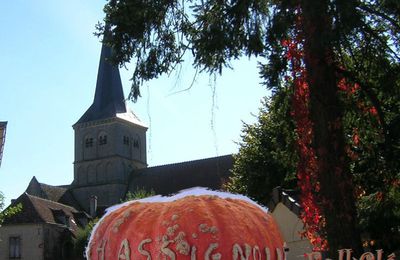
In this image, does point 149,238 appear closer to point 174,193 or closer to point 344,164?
point 174,193

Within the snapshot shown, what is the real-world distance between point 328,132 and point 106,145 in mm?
80548

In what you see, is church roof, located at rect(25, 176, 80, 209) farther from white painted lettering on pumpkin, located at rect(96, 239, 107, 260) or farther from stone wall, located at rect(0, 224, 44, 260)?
white painted lettering on pumpkin, located at rect(96, 239, 107, 260)

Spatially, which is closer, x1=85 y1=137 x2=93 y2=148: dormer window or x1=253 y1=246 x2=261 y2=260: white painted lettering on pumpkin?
x1=253 y1=246 x2=261 y2=260: white painted lettering on pumpkin

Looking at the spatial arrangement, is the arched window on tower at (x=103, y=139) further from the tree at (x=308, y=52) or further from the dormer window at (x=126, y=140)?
the tree at (x=308, y=52)

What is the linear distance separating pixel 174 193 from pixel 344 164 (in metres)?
3.33

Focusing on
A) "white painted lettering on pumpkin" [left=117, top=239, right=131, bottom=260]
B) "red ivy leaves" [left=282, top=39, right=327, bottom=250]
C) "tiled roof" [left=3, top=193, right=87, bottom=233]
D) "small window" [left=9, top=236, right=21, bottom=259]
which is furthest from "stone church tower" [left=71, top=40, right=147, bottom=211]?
"white painted lettering on pumpkin" [left=117, top=239, right=131, bottom=260]

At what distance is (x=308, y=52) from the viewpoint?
19.6ft

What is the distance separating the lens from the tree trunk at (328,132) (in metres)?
5.50

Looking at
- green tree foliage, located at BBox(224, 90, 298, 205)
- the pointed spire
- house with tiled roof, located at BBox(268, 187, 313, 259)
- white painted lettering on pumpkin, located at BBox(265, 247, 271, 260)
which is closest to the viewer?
white painted lettering on pumpkin, located at BBox(265, 247, 271, 260)

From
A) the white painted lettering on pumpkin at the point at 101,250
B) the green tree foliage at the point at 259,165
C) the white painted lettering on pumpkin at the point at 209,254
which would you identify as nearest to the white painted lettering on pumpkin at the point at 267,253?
the white painted lettering on pumpkin at the point at 209,254

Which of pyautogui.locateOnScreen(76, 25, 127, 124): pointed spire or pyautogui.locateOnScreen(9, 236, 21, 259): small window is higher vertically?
pyautogui.locateOnScreen(76, 25, 127, 124): pointed spire

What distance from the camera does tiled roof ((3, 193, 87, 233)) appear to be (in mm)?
52719

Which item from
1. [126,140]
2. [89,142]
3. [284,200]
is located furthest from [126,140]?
[284,200]

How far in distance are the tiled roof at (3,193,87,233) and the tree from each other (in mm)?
46011
